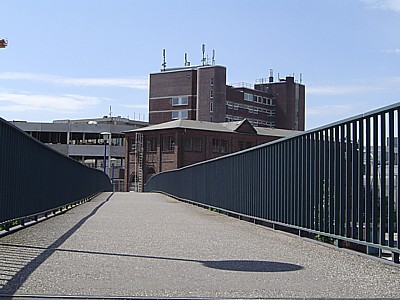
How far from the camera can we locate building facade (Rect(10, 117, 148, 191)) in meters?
103

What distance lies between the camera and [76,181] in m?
25.0

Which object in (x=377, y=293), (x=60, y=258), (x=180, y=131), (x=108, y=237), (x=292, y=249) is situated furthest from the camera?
(x=180, y=131)

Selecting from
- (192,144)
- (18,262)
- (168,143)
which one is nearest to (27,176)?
(18,262)

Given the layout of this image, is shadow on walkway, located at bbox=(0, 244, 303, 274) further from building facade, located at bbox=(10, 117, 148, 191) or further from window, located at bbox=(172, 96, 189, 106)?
window, located at bbox=(172, 96, 189, 106)

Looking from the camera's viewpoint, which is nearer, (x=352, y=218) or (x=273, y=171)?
(x=352, y=218)

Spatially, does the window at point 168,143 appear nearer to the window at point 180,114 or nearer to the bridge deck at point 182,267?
the window at point 180,114

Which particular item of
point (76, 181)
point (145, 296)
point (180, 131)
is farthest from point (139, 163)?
point (145, 296)

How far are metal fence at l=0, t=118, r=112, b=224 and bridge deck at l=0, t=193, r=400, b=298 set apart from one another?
0.65 m

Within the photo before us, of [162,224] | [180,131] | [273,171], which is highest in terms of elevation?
[180,131]

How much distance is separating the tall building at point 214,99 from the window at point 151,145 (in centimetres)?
1865

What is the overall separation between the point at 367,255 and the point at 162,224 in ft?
Answer: 24.0

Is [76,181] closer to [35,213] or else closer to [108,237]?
[35,213]

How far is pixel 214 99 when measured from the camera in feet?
367

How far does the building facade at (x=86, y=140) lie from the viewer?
338ft
